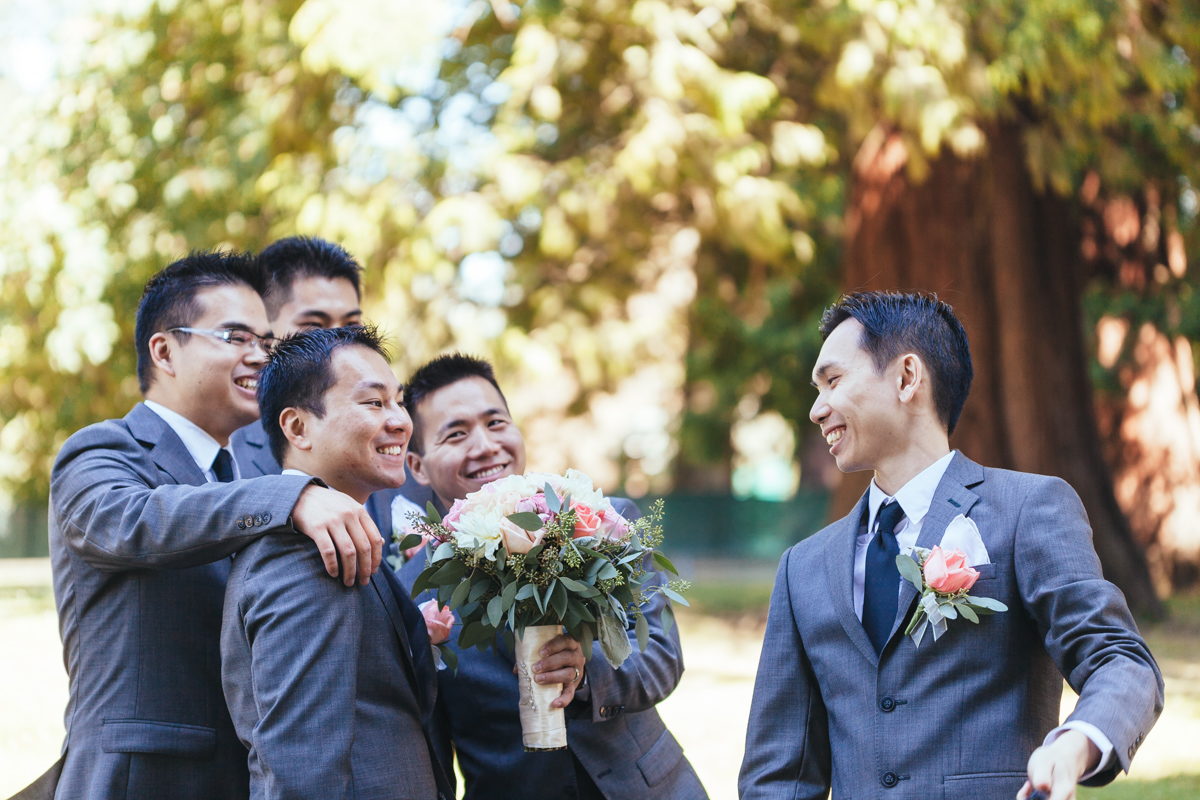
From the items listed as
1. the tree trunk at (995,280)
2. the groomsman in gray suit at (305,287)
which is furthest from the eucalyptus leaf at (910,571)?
the tree trunk at (995,280)

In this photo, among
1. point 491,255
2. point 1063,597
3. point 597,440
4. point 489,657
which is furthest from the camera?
point 597,440

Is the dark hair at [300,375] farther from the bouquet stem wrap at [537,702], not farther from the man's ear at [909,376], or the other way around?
the man's ear at [909,376]

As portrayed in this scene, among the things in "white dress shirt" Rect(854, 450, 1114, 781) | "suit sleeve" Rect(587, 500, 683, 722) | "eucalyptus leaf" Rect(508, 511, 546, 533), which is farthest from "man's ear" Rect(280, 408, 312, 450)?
"white dress shirt" Rect(854, 450, 1114, 781)

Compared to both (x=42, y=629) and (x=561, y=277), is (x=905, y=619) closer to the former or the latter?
(x=561, y=277)

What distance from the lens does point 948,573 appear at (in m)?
2.73

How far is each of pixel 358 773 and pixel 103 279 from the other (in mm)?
11666

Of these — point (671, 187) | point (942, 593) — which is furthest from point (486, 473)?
point (671, 187)

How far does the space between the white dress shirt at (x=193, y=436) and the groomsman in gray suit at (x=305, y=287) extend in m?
0.88

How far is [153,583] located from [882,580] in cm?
203

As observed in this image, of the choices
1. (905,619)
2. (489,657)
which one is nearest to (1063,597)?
(905,619)

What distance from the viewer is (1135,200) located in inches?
609

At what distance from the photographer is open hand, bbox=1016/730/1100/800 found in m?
2.32

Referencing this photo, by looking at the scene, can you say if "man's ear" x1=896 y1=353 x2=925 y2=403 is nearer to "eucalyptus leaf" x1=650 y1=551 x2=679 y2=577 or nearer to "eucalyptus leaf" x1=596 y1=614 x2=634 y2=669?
"eucalyptus leaf" x1=650 y1=551 x2=679 y2=577

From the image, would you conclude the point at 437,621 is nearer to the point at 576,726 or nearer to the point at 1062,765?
the point at 576,726
